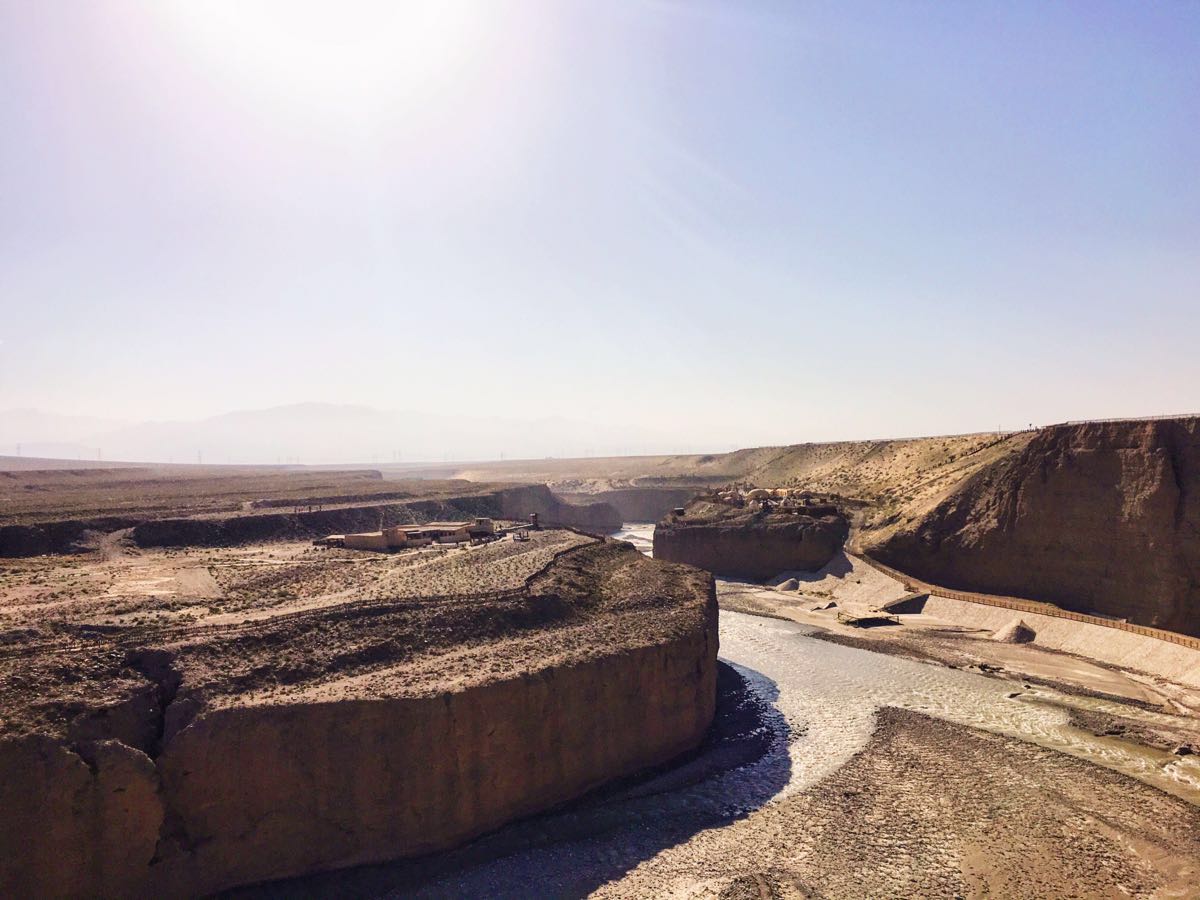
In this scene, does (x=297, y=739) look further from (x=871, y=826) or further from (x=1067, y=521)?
(x=1067, y=521)

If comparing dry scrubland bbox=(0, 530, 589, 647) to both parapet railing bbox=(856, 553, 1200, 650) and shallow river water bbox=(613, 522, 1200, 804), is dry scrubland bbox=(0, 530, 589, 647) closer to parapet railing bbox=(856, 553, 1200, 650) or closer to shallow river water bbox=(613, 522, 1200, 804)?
shallow river water bbox=(613, 522, 1200, 804)

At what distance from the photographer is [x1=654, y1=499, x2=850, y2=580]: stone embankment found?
6084 centimetres

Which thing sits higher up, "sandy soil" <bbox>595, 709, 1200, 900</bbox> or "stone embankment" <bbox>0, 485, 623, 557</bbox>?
"stone embankment" <bbox>0, 485, 623, 557</bbox>

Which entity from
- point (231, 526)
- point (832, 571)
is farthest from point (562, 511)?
point (231, 526)

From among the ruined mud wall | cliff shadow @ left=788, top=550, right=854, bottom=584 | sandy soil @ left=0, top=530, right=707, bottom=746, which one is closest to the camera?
sandy soil @ left=0, top=530, right=707, bottom=746

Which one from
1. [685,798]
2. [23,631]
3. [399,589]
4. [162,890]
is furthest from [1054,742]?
[23,631]

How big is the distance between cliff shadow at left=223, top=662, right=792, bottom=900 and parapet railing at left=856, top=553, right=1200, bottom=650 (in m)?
20.8

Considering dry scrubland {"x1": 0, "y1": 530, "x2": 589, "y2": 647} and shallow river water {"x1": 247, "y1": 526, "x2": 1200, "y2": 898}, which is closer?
shallow river water {"x1": 247, "y1": 526, "x2": 1200, "y2": 898}

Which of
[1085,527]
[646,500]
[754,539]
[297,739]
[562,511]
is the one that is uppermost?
[1085,527]

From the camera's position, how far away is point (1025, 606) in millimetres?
43844

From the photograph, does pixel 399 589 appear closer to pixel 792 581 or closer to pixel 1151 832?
pixel 1151 832

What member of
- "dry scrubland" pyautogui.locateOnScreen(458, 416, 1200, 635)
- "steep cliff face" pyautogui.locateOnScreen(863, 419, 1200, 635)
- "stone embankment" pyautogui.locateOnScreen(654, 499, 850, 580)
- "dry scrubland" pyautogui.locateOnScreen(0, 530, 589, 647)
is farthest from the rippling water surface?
"stone embankment" pyautogui.locateOnScreen(654, 499, 850, 580)

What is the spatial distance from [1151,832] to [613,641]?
55.0 feet

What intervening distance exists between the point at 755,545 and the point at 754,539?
0.54 m
